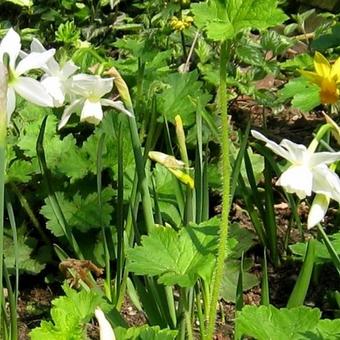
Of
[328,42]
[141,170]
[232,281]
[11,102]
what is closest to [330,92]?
[141,170]

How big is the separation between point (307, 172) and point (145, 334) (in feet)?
1.39

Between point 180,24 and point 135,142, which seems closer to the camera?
point 135,142

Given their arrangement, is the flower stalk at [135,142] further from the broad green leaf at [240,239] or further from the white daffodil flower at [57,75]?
the broad green leaf at [240,239]

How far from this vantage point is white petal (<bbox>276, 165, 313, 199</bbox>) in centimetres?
149

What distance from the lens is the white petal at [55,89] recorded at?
1.75m

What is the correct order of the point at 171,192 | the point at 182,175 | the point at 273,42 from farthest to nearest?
the point at 273,42 < the point at 171,192 < the point at 182,175

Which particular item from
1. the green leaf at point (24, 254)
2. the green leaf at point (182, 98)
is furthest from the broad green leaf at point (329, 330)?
the green leaf at point (182, 98)

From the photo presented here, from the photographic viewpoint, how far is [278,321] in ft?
5.44

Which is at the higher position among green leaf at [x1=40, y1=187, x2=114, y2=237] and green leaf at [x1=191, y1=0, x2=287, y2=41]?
green leaf at [x1=191, y1=0, x2=287, y2=41]

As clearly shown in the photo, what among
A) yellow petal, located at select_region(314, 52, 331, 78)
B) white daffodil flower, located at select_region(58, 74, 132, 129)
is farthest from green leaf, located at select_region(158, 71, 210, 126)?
yellow petal, located at select_region(314, 52, 331, 78)

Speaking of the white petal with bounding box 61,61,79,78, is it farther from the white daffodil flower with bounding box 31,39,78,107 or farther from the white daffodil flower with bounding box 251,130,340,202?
the white daffodil flower with bounding box 251,130,340,202

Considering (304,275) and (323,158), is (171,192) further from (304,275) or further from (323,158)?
(323,158)

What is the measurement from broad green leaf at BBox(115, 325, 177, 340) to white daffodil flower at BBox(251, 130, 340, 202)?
1.17 feet

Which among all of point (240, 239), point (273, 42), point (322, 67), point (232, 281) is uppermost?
point (322, 67)
